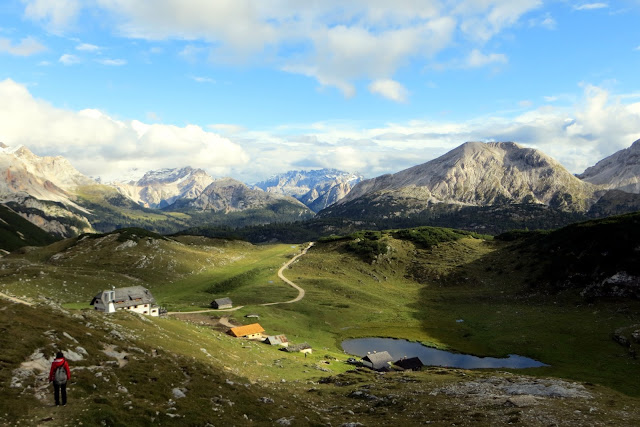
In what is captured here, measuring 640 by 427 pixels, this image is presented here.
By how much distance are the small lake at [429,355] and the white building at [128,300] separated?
5027 centimetres

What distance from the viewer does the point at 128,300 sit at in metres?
90.8

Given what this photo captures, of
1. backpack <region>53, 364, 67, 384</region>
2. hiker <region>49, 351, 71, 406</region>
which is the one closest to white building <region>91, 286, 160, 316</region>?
hiker <region>49, 351, 71, 406</region>

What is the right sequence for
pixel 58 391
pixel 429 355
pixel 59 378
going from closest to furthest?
pixel 59 378 < pixel 58 391 < pixel 429 355

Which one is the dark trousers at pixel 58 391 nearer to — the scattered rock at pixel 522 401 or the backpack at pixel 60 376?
the backpack at pixel 60 376

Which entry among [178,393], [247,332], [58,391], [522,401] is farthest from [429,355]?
[58,391]

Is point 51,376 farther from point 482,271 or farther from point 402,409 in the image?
point 482,271

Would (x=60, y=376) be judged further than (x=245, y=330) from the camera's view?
No

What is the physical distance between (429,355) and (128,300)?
7543cm

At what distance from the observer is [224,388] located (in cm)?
3706

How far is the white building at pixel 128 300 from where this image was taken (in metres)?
85.8

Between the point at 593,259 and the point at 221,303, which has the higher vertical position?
the point at 593,259

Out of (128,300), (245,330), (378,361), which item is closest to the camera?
(378,361)

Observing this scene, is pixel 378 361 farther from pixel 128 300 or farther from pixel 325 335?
pixel 128 300

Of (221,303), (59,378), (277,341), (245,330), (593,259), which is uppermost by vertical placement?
(59,378)
